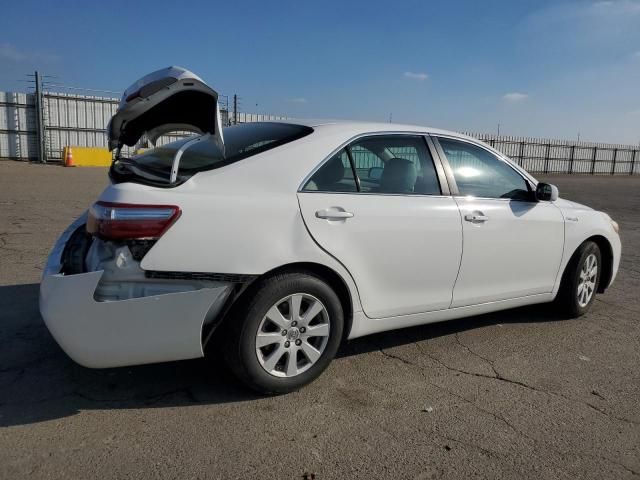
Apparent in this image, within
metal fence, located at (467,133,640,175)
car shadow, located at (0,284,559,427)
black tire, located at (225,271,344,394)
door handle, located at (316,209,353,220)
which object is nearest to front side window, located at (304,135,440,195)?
door handle, located at (316,209,353,220)

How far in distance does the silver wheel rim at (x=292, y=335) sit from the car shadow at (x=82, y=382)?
262 millimetres

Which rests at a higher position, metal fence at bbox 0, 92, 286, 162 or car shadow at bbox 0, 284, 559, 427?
metal fence at bbox 0, 92, 286, 162

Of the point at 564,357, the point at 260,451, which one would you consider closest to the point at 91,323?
the point at 260,451

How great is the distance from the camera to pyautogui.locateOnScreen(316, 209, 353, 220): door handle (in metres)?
3.19

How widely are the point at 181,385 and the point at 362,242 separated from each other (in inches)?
54.1

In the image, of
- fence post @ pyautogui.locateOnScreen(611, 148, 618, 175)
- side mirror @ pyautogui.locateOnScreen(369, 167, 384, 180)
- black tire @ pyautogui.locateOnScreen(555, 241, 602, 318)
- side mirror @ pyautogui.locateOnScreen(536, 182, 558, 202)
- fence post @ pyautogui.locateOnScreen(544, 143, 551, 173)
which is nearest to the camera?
side mirror @ pyautogui.locateOnScreen(369, 167, 384, 180)

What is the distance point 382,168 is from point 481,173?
0.91 m

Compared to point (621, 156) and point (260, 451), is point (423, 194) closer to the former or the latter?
point (260, 451)

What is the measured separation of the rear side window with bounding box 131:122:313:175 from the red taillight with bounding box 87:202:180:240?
363mm

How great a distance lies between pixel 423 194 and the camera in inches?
147

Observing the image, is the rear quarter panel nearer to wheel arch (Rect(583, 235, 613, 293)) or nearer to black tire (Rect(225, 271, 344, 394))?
black tire (Rect(225, 271, 344, 394))

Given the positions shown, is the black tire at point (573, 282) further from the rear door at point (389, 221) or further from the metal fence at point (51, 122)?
the metal fence at point (51, 122)

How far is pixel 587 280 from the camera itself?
4891 millimetres

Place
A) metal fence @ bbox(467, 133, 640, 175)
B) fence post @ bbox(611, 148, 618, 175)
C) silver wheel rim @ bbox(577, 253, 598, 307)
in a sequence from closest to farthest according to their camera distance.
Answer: silver wheel rim @ bbox(577, 253, 598, 307) → metal fence @ bbox(467, 133, 640, 175) → fence post @ bbox(611, 148, 618, 175)
